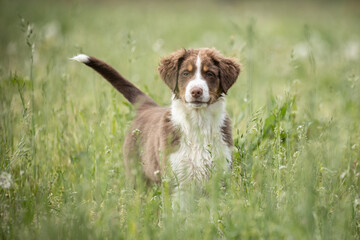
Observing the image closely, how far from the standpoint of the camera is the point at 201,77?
3.81 m

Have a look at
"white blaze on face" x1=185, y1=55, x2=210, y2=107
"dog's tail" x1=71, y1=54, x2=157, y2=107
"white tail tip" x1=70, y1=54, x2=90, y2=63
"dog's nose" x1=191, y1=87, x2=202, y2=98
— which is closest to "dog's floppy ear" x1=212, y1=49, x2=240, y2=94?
"white blaze on face" x1=185, y1=55, x2=210, y2=107

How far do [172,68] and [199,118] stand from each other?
556mm

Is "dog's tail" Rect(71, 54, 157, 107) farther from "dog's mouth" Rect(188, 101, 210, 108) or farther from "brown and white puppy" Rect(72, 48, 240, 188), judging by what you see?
"dog's mouth" Rect(188, 101, 210, 108)

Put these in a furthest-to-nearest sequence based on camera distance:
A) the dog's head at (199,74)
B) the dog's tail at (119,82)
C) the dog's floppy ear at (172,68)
Answer: the dog's tail at (119,82) → the dog's floppy ear at (172,68) → the dog's head at (199,74)

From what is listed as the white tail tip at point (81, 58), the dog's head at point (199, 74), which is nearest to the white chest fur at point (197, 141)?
the dog's head at point (199, 74)

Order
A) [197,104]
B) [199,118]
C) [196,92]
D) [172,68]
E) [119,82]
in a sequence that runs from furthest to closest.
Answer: [119,82] → [172,68] → [199,118] → [197,104] → [196,92]

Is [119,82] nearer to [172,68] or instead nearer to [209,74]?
[172,68]

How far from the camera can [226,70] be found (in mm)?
3967

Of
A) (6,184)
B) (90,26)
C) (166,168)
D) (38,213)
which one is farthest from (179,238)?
(90,26)

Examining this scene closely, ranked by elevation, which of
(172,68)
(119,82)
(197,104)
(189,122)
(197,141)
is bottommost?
(197,141)

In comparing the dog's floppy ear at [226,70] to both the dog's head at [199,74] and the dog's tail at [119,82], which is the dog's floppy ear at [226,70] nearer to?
the dog's head at [199,74]

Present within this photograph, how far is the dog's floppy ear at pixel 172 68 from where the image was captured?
4004 millimetres

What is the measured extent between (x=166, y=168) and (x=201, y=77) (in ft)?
3.09

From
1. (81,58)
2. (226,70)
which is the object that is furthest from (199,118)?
(81,58)
